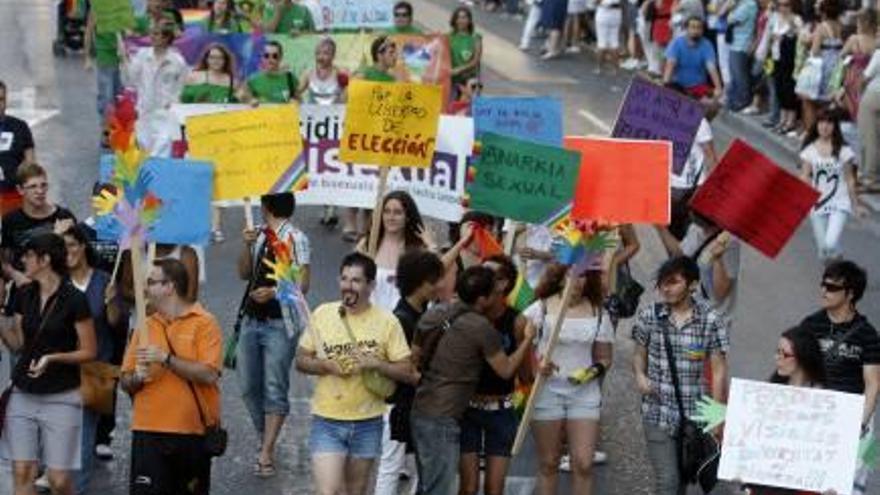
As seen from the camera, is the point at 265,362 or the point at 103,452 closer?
the point at 265,362

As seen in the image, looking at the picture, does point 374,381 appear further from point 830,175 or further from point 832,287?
point 830,175

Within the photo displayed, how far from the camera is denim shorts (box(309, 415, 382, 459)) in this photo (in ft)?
32.8

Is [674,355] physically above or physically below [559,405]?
above

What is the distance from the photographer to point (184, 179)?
11.1m

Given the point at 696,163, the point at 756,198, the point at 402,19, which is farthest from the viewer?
the point at 402,19

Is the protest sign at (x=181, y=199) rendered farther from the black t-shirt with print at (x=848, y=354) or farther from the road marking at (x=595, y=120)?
the road marking at (x=595, y=120)

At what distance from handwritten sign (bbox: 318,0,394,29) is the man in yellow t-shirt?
38.9 ft

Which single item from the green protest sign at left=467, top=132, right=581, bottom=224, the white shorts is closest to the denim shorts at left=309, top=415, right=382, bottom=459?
the green protest sign at left=467, top=132, right=581, bottom=224

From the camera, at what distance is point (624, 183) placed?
11.0 m

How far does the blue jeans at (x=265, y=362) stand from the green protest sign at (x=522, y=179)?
124 cm

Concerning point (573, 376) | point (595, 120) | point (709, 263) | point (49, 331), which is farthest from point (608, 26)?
point (49, 331)

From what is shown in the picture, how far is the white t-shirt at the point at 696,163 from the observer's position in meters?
14.0

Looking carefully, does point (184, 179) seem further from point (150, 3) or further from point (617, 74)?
point (617, 74)

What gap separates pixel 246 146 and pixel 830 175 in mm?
5807
